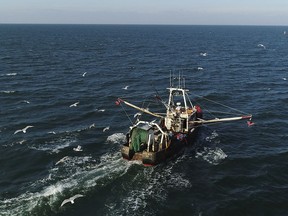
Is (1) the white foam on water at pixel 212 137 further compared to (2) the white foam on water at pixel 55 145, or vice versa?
(1) the white foam on water at pixel 212 137

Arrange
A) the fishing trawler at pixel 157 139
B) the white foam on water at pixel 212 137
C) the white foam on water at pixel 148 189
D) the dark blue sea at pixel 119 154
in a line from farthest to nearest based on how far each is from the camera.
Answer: the white foam on water at pixel 212 137 → the fishing trawler at pixel 157 139 → the dark blue sea at pixel 119 154 → the white foam on water at pixel 148 189

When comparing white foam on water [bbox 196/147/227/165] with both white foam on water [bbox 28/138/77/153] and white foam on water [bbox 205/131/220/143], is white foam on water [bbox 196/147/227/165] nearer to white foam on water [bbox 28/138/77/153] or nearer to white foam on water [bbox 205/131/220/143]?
white foam on water [bbox 205/131/220/143]

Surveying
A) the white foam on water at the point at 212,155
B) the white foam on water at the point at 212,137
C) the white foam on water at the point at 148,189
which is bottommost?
the white foam on water at the point at 148,189

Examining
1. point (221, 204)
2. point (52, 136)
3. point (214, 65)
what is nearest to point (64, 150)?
point (52, 136)

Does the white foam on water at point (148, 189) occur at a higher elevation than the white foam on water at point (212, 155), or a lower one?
lower

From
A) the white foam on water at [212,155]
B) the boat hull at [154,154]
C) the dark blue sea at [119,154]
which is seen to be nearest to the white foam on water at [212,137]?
the dark blue sea at [119,154]

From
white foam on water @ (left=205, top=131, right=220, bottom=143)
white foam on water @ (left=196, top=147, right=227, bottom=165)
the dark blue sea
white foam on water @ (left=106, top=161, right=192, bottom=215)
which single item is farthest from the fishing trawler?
white foam on water @ (left=205, top=131, right=220, bottom=143)

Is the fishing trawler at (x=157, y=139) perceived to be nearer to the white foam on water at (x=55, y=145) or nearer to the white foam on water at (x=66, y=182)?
the white foam on water at (x=66, y=182)

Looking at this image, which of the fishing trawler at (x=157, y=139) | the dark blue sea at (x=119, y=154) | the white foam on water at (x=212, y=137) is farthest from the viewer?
the white foam on water at (x=212, y=137)

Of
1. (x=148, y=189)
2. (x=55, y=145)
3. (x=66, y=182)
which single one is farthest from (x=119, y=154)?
(x=55, y=145)
